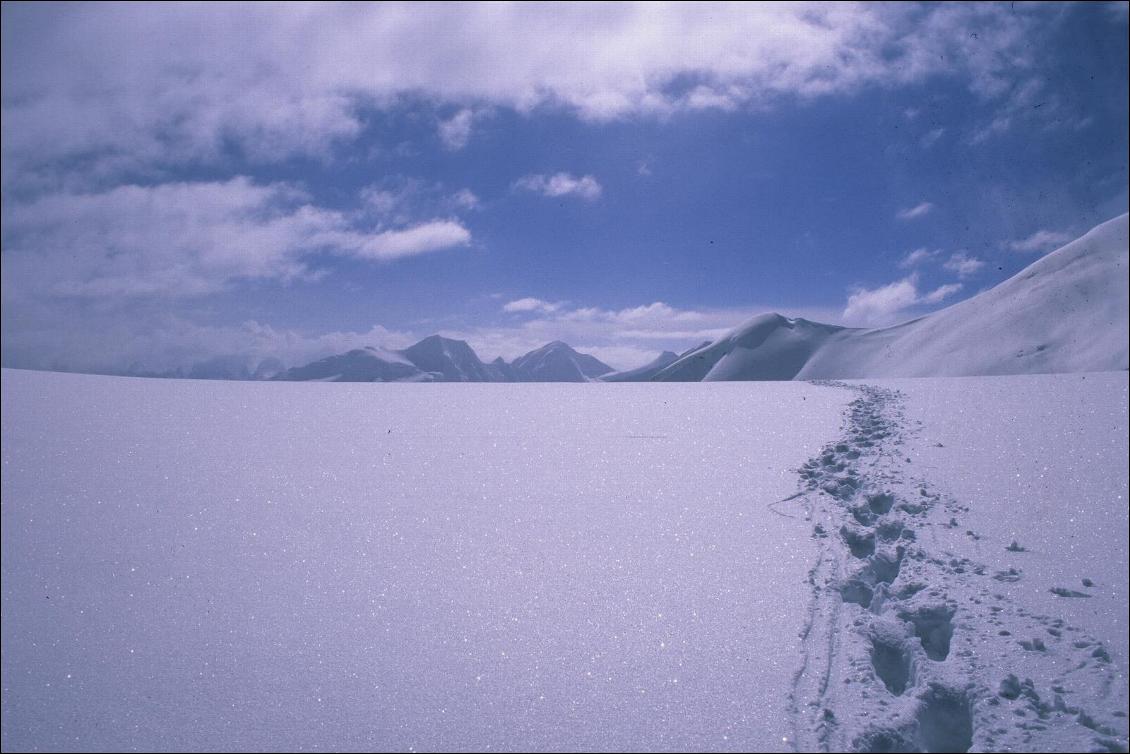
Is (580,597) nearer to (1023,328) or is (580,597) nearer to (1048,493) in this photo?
(1048,493)

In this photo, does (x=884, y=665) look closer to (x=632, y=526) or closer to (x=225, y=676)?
(x=632, y=526)

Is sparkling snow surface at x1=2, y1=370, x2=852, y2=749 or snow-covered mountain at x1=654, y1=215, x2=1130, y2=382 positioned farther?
snow-covered mountain at x1=654, y1=215, x2=1130, y2=382

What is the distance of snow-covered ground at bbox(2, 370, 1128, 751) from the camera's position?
95.3 inches

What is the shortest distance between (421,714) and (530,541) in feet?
6.61

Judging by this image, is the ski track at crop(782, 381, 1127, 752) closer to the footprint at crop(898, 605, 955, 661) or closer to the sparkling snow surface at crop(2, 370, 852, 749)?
the footprint at crop(898, 605, 955, 661)

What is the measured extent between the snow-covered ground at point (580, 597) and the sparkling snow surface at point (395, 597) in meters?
0.02

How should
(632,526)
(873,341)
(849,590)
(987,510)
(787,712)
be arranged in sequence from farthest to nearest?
(873,341), (632,526), (987,510), (849,590), (787,712)

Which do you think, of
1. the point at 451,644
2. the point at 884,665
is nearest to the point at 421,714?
the point at 451,644

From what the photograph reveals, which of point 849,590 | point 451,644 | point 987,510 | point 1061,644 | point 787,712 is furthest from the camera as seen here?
point 987,510

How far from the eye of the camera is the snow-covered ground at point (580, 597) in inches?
95.3

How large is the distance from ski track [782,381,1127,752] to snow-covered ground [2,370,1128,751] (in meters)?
0.01

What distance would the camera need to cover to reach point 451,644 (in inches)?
117

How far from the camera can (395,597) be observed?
3.52 metres

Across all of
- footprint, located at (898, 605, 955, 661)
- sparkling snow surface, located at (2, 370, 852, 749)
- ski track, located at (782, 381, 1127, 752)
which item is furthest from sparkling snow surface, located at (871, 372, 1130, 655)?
sparkling snow surface, located at (2, 370, 852, 749)
